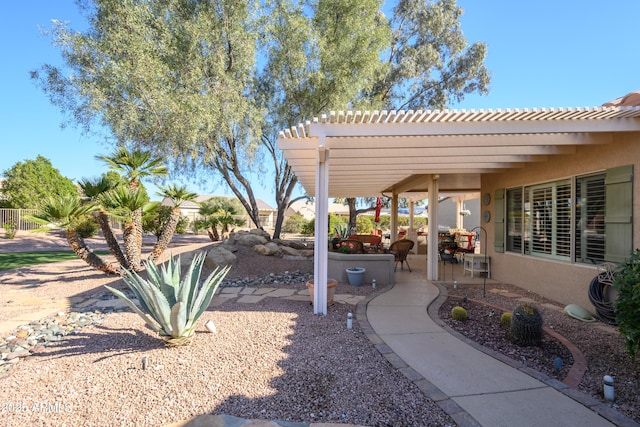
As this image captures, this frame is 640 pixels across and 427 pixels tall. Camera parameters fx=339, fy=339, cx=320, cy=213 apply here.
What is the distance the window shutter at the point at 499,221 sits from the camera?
26.9ft

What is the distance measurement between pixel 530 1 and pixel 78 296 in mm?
13965

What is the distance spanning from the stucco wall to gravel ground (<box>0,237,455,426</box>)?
13.5 feet

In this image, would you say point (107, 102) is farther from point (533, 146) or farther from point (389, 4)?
point (389, 4)

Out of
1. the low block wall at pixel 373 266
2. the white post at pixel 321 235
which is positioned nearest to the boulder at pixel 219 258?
the low block wall at pixel 373 266

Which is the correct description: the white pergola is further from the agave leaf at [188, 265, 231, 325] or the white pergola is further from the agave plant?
the agave plant

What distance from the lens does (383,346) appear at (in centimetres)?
389

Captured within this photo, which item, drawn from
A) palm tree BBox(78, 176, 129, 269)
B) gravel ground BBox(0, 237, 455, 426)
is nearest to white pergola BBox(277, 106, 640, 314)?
gravel ground BBox(0, 237, 455, 426)

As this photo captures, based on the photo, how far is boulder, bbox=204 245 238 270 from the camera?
9.36 meters

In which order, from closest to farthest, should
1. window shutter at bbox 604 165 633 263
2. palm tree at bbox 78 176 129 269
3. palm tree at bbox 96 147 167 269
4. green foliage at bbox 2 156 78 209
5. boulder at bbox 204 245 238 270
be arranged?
window shutter at bbox 604 165 633 263 → palm tree at bbox 96 147 167 269 → palm tree at bbox 78 176 129 269 → boulder at bbox 204 245 238 270 → green foliage at bbox 2 156 78 209

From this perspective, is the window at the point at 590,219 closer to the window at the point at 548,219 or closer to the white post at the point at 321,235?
the window at the point at 548,219

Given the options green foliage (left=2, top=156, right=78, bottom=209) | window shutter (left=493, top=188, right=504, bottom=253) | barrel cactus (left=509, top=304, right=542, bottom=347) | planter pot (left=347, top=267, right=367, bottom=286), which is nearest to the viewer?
barrel cactus (left=509, top=304, right=542, bottom=347)

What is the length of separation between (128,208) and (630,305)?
9.28 metres

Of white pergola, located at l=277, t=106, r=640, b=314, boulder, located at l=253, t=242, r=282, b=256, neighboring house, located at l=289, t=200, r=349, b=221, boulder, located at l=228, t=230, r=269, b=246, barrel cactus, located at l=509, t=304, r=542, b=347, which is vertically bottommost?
barrel cactus, located at l=509, t=304, r=542, b=347

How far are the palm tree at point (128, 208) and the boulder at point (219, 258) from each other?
5.61ft
